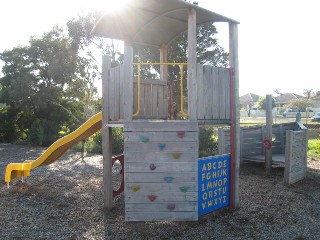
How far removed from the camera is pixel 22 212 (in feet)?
18.6

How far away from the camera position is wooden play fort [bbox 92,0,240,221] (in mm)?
4707

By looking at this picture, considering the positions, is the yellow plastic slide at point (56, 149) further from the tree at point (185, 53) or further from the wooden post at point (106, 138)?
the tree at point (185, 53)

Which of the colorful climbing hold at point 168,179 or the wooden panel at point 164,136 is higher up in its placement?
the wooden panel at point 164,136

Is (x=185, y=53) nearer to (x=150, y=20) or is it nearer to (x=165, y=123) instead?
(x=150, y=20)

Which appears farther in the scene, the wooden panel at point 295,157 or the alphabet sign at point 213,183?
the wooden panel at point 295,157

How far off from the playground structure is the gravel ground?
0.28 m

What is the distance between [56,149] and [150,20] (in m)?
3.55

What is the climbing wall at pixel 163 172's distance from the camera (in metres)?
4.70

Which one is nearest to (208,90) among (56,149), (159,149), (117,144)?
(159,149)

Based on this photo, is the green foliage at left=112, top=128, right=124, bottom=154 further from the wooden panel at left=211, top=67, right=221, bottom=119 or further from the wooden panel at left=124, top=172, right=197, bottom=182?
the wooden panel at left=124, top=172, right=197, bottom=182

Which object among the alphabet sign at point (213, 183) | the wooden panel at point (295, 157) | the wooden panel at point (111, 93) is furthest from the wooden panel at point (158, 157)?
the wooden panel at point (295, 157)

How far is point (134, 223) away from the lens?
502cm

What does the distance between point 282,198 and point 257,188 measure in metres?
0.93

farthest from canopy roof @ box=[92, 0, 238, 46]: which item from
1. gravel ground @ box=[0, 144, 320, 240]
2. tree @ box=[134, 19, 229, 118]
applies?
tree @ box=[134, 19, 229, 118]
